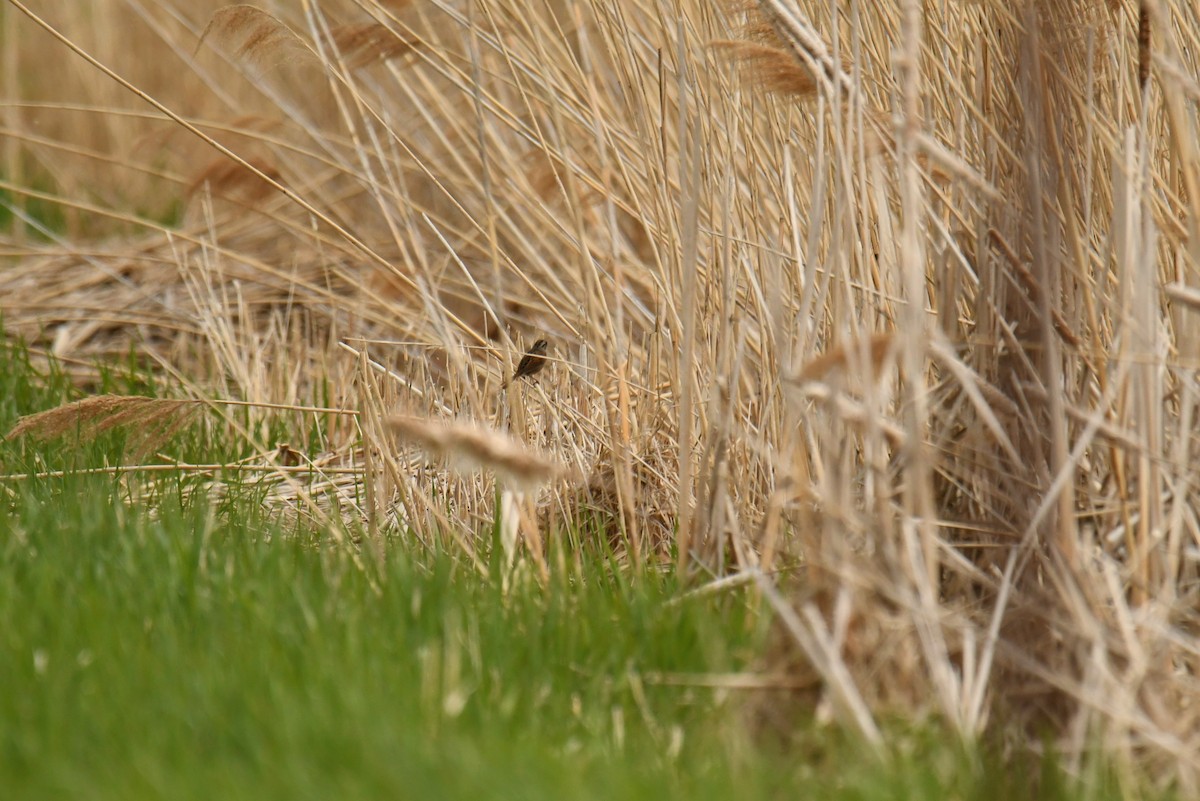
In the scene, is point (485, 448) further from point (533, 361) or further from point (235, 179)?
point (235, 179)

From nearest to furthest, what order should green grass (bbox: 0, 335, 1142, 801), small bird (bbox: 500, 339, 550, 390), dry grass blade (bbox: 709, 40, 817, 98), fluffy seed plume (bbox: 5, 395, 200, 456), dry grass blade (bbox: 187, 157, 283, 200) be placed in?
green grass (bbox: 0, 335, 1142, 801) → dry grass blade (bbox: 709, 40, 817, 98) → fluffy seed plume (bbox: 5, 395, 200, 456) → small bird (bbox: 500, 339, 550, 390) → dry grass blade (bbox: 187, 157, 283, 200)

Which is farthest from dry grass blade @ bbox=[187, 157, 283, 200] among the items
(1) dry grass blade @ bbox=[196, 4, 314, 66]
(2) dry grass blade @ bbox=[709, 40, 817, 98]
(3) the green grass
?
(2) dry grass blade @ bbox=[709, 40, 817, 98]

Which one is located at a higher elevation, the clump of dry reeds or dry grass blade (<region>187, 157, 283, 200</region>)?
dry grass blade (<region>187, 157, 283, 200</region>)

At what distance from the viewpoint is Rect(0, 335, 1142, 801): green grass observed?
1326 mm

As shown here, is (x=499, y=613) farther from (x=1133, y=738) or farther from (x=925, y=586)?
(x=1133, y=738)

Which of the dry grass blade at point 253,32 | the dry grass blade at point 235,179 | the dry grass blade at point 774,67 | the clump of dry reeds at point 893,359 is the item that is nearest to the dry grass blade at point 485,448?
the clump of dry reeds at point 893,359

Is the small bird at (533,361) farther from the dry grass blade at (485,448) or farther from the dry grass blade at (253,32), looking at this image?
the dry grass blade at (485,448)

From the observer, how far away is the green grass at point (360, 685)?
1.33 m

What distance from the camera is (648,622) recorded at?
174 centimetres

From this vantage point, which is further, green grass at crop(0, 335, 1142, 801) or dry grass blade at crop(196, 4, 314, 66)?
dry grass blade at crop(196, 4, 314, 66)

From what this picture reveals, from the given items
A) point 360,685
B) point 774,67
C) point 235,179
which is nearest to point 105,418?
point 235,179

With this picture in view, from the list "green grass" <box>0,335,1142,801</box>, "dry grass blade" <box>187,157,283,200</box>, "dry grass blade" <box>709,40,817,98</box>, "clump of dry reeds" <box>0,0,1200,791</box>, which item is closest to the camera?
"green grass" <box>0,335,1142,801</box>

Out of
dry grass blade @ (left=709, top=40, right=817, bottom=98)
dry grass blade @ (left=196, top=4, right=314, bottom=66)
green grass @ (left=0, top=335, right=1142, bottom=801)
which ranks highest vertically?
dry grass blade @ (left=196, top=4, right=314, bottom=66)

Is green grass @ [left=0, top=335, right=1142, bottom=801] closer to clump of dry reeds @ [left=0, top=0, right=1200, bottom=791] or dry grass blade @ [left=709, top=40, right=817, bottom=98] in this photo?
clump of dry reeds @ [left=0, top=0, right=1200, bottom=791]
